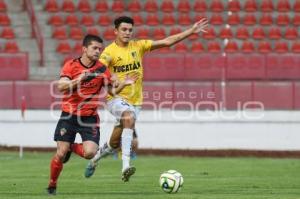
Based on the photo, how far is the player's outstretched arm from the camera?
14.2 metres

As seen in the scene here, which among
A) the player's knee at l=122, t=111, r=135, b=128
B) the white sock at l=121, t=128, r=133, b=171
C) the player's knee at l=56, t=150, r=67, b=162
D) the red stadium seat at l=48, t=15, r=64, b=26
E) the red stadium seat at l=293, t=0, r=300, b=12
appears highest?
the red stadium seat at l=293, t=0, r=300, b=12

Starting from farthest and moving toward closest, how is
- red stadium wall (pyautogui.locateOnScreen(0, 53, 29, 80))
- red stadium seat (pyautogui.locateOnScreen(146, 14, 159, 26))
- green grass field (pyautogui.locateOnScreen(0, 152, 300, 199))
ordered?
red stadium seat (pyautogui.locateOnScreen(146, 14, 159, 26)) → red stadium wall (pyautogui.locateOnScreen(0, 53, 29, 80)) → green grass field (pyautogui.locateOnScreen(0, 152, 300, 199))

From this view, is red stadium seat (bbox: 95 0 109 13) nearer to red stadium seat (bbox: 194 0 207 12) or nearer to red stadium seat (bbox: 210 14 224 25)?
red stadium seat (bbox: 194 0 207 12)

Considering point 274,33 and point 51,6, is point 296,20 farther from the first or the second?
point 51,6

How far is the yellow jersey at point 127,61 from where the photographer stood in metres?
15.4

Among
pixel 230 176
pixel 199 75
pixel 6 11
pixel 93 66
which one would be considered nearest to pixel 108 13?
pixel 6 11

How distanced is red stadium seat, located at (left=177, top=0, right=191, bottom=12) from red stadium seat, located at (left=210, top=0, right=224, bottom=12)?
2.77ft

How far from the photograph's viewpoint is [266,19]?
32.2 m

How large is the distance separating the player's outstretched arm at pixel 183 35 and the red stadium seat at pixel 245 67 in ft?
40.1

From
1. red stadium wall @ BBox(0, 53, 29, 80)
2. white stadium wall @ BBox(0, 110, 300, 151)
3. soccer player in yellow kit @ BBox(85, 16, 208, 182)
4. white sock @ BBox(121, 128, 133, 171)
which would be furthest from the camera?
red stadium wall @ BBox(0, 53, 29, 80)

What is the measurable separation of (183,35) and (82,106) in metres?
2.45

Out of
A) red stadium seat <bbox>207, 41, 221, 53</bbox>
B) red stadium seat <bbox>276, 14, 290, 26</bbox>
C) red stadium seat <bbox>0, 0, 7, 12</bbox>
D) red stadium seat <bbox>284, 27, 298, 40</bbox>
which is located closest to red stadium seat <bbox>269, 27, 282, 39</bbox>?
red stadium seat <bbox>284, 27, 298, 40</bbox>

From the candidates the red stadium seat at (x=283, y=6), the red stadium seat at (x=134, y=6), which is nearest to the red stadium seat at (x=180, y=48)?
the red stadium seat at (x=134, y=6)

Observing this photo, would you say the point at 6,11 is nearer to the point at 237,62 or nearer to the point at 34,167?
the point at 237,62
